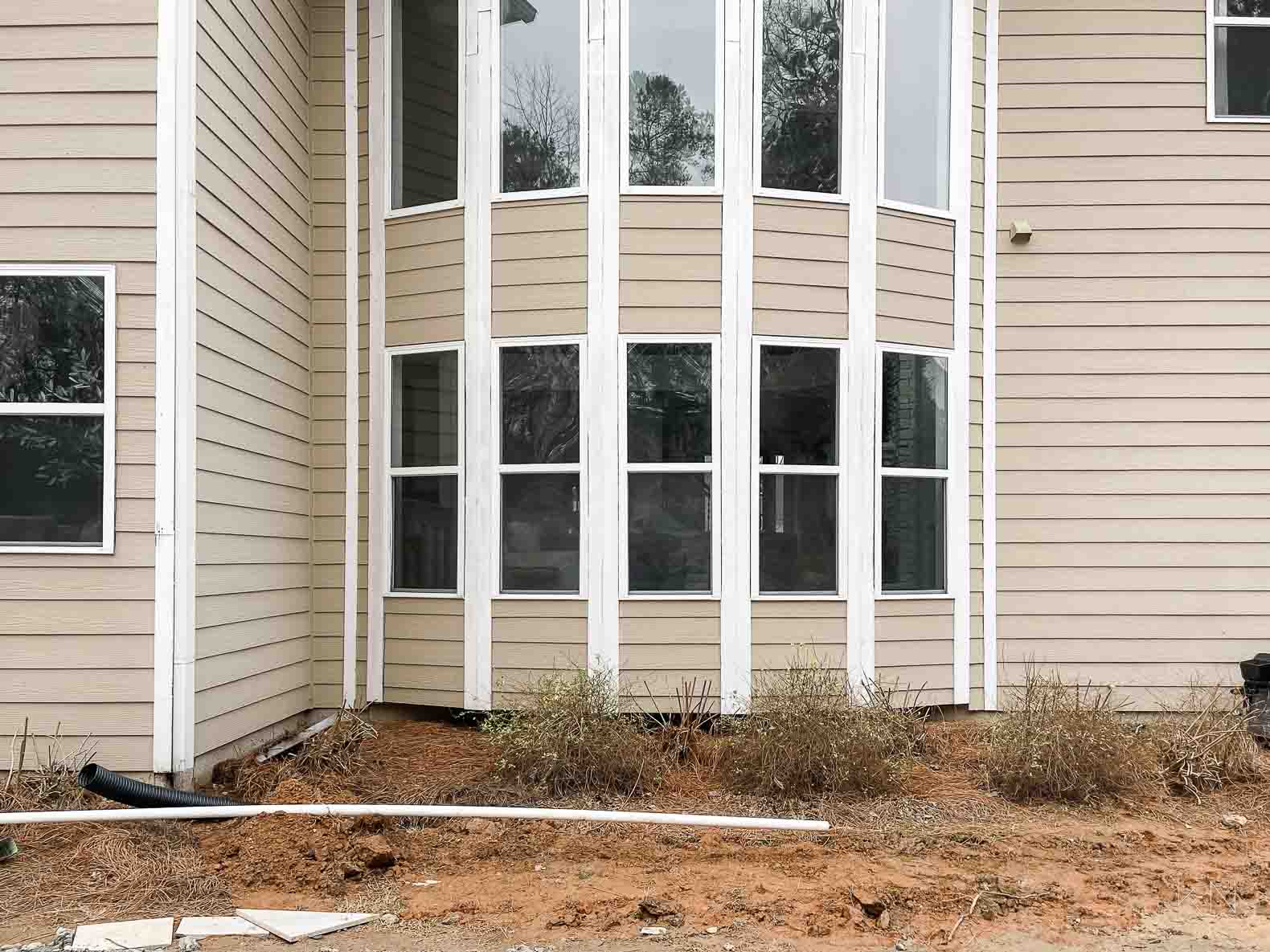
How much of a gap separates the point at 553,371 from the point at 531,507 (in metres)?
0.88

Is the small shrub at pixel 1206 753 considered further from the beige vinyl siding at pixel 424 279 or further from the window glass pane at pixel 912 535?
the beige vinyl siding at pixel 424 279

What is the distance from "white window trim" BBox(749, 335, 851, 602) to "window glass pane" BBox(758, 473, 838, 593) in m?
0.03

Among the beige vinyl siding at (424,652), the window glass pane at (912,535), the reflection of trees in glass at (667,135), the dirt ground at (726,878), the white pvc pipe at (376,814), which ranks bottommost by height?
the dirt ground at (726,878)

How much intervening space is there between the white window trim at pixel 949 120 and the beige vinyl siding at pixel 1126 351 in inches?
16.5

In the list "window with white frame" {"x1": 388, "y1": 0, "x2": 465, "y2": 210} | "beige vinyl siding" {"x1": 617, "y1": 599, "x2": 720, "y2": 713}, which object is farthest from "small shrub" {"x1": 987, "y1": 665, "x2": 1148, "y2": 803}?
"window with white frame" {"x1": 388, "y1": 0, "x2": 465, "y2": 210}

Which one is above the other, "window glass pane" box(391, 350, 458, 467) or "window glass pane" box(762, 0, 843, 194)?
"window glass pane" box(762, 0, 843, 194)

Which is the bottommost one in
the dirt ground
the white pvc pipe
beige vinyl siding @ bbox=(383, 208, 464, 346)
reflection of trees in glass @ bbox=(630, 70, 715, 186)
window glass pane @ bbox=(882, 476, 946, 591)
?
the dirt ground

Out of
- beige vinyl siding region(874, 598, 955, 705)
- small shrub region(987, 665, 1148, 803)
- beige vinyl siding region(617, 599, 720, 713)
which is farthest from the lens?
beige vinyl siding region(874, 598, 955, 705)

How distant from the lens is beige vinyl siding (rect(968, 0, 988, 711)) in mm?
7223

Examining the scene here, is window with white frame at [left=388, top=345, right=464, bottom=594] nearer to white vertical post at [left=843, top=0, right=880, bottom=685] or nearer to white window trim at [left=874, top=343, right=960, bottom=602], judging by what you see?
white vertical post at [left=843, top=0, right=880, bottom=685]

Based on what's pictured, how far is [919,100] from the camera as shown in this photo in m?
7.14

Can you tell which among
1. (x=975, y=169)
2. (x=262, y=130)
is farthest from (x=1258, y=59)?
(x=262, y=130)

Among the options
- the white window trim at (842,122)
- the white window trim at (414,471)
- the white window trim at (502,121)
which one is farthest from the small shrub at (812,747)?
the white window trim at (502,121)

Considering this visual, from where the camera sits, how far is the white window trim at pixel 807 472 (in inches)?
264
